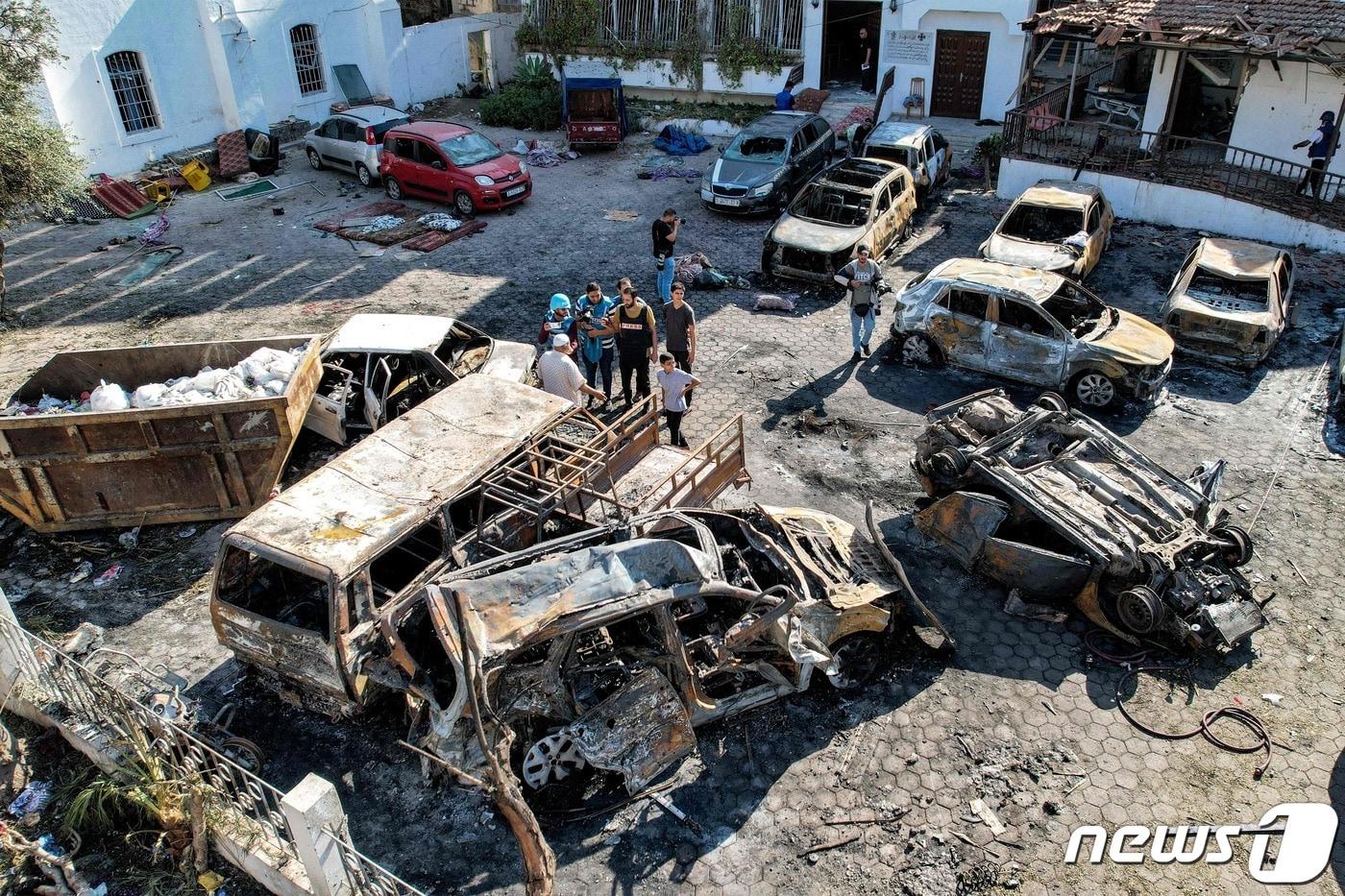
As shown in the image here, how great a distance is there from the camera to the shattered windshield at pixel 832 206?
1555 centimetres

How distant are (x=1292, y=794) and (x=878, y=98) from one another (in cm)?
1882

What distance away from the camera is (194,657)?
820 cm

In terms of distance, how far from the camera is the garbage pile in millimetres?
9453

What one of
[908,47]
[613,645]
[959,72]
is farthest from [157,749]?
[959,72]

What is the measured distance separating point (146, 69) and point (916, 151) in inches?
655

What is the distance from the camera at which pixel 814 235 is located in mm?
15133

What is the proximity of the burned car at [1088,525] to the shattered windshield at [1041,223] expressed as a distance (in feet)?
22.1

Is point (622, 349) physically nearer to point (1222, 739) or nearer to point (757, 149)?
point (1222, 739)

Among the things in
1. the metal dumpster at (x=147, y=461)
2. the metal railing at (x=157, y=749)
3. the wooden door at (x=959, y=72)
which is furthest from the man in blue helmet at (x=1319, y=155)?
the metal railing at (x=157, y=749)

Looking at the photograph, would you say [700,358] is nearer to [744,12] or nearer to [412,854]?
[412,854]

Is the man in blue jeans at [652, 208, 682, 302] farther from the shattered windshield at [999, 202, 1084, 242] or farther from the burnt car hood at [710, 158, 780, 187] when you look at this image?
the shattered windshield at [999, 202, 1084, 242]

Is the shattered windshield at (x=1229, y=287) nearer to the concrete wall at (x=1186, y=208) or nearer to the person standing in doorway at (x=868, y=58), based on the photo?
the concrete wall at (x=1186, y=208)

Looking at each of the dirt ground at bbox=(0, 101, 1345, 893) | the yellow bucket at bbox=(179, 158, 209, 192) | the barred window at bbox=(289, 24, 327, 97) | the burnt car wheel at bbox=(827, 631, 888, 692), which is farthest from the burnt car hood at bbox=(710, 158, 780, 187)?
the barred window at bbox=(289, 24, 327, 97)

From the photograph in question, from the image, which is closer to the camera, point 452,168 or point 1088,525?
point 1088,525
